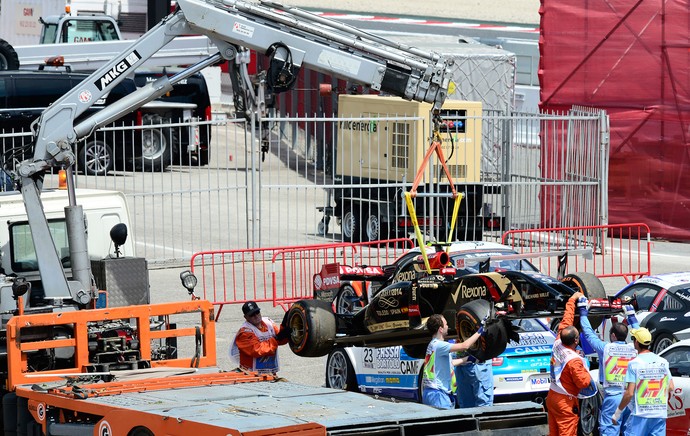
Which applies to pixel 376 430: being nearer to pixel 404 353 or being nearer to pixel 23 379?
pixel 23 379

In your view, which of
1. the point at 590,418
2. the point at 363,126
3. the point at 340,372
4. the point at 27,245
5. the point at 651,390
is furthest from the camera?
the point at 363,126

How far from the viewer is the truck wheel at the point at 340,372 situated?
1476 centimetres

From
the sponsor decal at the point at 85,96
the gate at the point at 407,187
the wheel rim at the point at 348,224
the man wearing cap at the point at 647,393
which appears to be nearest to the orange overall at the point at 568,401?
the man wearing cap at the point at 647,393

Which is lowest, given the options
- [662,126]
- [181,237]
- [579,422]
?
[579,422]

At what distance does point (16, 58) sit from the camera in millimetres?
30969

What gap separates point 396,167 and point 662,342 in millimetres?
9508

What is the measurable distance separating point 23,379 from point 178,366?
4.82 feet

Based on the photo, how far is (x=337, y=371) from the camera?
15.0m

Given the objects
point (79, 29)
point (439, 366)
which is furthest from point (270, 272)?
point (79, 29)

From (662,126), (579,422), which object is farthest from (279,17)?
(662,126)

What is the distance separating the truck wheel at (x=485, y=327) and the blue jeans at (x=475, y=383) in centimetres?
33

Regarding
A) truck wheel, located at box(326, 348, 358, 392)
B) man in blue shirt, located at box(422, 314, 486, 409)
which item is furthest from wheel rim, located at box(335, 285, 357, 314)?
man in blue shirt, located at box(422, 314, 486, 409)

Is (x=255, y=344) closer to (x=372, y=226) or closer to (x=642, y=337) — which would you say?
(x=642, y=337)

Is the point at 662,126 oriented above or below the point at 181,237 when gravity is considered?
above
